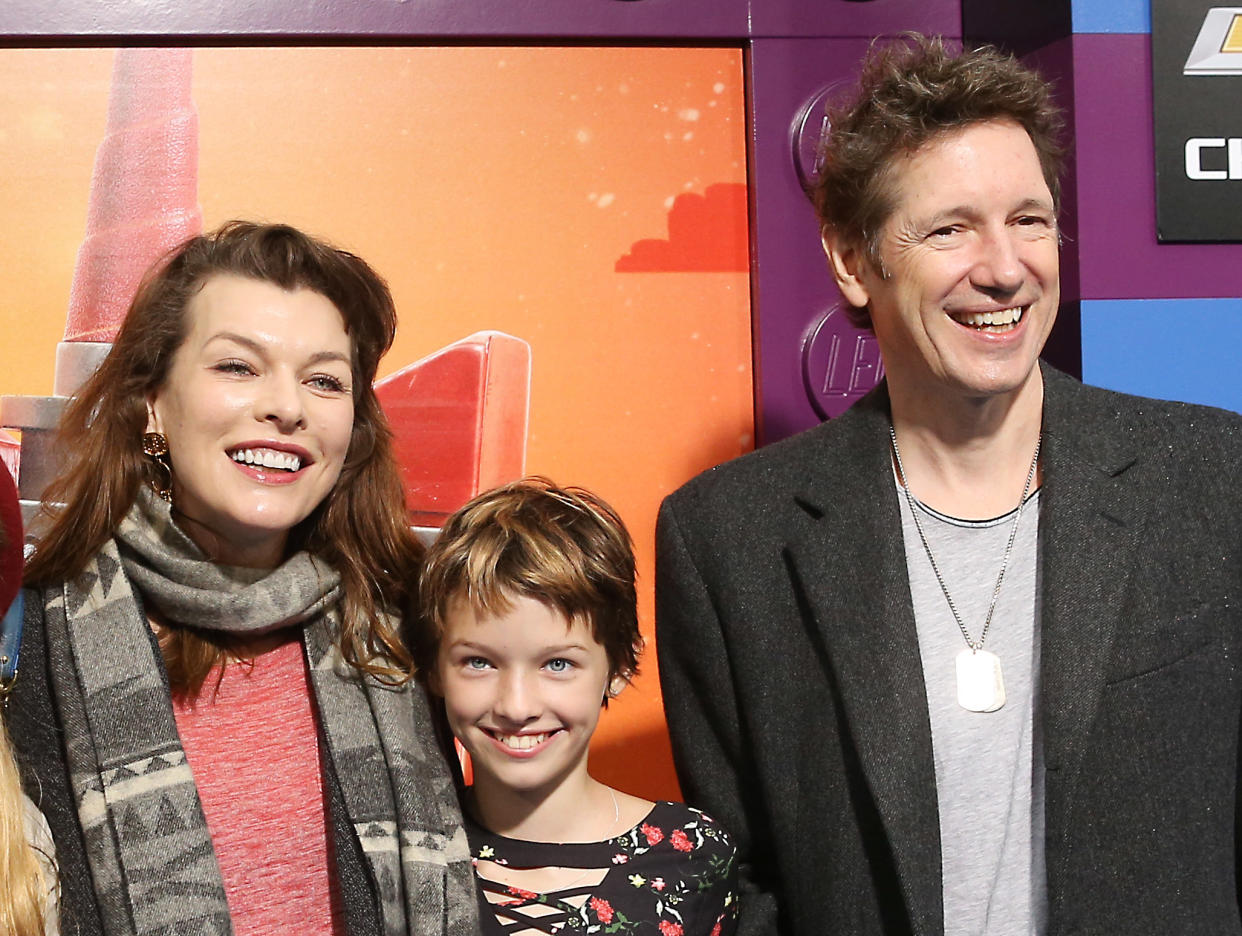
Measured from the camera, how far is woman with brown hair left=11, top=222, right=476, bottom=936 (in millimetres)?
1811

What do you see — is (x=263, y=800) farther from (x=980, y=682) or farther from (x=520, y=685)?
(x=980, y=682)

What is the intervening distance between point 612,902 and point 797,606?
52 centimetres

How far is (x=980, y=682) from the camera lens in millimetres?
1906

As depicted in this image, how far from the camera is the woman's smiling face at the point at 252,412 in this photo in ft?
6.19

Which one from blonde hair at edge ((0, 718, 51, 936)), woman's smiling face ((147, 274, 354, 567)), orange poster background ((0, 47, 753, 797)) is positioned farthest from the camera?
orange poster background ((0, 47, 753, 797))

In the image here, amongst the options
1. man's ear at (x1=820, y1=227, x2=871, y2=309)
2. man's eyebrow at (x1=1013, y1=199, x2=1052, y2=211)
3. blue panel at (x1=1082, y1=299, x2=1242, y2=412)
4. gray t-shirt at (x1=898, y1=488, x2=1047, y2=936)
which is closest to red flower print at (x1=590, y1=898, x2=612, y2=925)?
gray t-shirt at (x1=898, y1=488, x2=1047, y2=936)

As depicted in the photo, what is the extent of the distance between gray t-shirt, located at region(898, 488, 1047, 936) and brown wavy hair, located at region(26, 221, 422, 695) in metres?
0.82

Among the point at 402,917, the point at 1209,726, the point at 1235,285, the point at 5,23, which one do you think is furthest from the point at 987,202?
the point at 5,23

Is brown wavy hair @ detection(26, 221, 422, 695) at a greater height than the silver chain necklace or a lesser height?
greater

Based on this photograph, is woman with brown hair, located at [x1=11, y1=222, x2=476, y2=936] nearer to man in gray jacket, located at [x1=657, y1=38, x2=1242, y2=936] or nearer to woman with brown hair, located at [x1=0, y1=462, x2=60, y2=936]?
woman with brown hair, located at [x1=0, y1=462, x2=60, y2=936]

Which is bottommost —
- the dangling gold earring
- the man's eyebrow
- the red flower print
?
the red flower print

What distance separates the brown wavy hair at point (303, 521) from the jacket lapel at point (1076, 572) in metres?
0.97

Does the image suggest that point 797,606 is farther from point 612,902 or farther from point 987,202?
point 987,202

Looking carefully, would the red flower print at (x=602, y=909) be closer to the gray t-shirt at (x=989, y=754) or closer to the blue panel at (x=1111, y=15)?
the gray t-shirt at (x=989, y=754)
